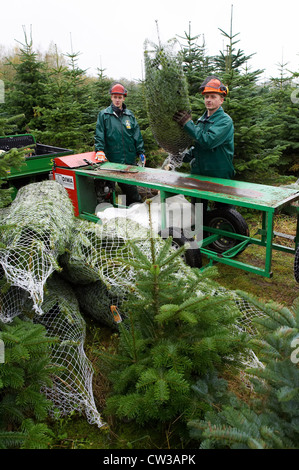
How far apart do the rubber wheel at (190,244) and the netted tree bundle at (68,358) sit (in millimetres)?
1640

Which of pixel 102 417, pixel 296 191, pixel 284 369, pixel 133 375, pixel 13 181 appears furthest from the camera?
pixel 13 181

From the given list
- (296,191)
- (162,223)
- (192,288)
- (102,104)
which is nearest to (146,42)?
(162,223)

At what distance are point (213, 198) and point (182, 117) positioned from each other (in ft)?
3.94

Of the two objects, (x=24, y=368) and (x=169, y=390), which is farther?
(x=24, y=368)

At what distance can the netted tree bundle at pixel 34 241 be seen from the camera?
8.59 feet

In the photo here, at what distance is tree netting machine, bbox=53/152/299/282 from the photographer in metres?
3.77

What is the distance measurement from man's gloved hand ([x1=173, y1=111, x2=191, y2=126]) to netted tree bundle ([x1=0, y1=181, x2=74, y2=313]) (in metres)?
1.78

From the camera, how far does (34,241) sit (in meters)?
2.88

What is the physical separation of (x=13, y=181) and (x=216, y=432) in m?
6.16

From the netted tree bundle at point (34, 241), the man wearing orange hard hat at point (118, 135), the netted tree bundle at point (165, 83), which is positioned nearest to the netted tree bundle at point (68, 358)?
the netted tree bundle at point (34, 241)
